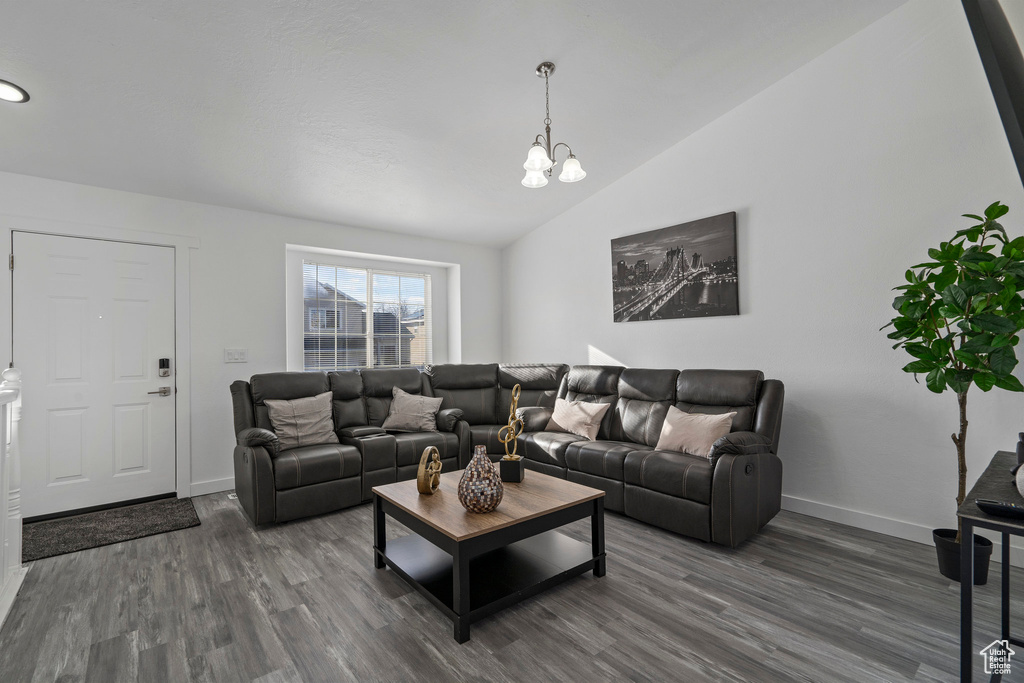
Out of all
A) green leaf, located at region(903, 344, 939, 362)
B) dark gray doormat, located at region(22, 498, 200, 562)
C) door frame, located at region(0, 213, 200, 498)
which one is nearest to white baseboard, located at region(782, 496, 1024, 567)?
green leaf, located at region(903, 344, 939, 362)

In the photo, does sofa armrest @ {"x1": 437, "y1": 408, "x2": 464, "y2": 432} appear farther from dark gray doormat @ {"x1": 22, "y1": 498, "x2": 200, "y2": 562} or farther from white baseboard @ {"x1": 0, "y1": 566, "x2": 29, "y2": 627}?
white baseboard @ {"x1": 0, "y1": 566, "x2": 29, "y2": 627}

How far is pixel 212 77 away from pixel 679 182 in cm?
339

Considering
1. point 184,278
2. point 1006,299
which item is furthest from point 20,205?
point 1006,299

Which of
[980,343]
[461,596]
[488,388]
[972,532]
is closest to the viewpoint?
[972,532]

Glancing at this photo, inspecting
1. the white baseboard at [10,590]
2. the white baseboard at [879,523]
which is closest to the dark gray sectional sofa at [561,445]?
the white baseboard at [879,523]

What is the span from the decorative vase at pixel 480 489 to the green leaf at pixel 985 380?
2.18 meters

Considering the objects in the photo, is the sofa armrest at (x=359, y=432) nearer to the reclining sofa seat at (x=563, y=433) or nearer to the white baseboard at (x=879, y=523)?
the reclining sofa seat at (x=563, y=433)

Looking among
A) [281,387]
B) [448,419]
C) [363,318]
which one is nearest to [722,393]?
[448,419]

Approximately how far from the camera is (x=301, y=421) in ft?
12.1

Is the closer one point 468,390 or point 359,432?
point 359,432

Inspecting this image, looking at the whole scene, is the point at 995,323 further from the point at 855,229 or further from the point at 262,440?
the point at 262,440

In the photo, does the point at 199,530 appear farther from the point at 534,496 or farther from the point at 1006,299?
the point at 1006,299

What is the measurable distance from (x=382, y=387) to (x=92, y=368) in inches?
83.9

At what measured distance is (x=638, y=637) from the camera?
75.0 inches
